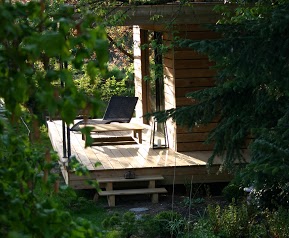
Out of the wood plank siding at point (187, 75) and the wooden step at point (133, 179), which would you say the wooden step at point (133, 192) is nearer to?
the wooden step at point (133, 179)

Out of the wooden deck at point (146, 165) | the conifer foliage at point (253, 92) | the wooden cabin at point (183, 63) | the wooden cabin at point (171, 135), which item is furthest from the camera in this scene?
the wooden cabin at point (183, 63)

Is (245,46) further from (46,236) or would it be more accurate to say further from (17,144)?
(46,236)

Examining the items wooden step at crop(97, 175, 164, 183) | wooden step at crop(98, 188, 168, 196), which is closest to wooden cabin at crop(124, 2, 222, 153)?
wooden step at crop(97, 175, 164, 183)

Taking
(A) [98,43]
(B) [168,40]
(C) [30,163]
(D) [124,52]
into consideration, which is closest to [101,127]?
(B) [168,40]

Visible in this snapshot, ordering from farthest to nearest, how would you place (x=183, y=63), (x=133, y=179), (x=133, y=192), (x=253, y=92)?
(x=183, y=63)
(x=133, y=179)
(x=133, y=192)
(x=253, y=92)

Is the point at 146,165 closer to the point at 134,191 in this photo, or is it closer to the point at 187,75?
the point at 134,191

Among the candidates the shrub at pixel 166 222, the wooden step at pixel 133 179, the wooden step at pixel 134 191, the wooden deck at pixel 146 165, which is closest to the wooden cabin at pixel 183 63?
the wooden deck at pixel 146 165

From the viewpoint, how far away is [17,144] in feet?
8.46

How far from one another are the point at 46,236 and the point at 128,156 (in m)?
8.81

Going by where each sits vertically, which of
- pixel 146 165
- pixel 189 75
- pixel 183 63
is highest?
pixel 183 63

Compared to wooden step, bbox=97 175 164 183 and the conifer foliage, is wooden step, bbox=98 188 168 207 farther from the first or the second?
the conifer foliage

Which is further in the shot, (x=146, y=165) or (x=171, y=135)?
(x=171, y=135)

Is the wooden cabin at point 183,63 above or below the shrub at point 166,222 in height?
above

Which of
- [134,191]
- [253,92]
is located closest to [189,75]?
[134,191]
